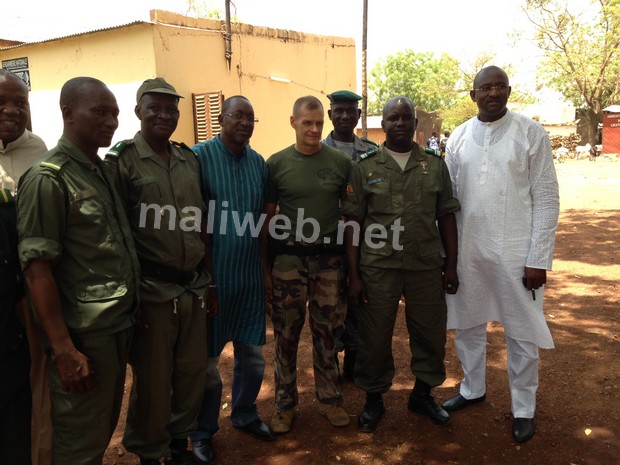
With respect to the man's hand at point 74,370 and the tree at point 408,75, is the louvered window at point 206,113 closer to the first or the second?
the man's hand at point 74,370

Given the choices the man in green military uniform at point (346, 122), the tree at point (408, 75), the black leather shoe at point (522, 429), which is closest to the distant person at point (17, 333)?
the man in green military uniform at point (346, 122)

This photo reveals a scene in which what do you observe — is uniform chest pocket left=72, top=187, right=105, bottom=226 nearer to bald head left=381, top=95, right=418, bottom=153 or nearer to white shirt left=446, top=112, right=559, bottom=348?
bald head left=381, top=95, right=418, bottom=153

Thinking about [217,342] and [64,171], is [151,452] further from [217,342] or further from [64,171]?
[64,171]

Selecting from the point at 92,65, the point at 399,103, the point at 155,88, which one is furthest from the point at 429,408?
the point at 92,65

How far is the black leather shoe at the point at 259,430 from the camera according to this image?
305 centimetres

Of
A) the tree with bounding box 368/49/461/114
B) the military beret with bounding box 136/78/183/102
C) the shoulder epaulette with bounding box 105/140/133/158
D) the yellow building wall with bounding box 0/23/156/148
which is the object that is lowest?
the shoulder epaulette with bounding box 105/140/133/158

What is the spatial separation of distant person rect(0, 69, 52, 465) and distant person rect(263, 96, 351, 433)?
130 centimetres

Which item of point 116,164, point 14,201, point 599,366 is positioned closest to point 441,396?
point 599,366

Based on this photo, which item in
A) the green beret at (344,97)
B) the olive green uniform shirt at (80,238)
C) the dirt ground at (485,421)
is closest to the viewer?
the olive green uniform shirt at (80,238)

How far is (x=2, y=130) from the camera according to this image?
2.25m

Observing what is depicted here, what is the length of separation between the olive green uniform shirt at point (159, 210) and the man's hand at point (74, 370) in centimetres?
44

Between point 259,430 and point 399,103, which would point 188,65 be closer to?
point 399,103

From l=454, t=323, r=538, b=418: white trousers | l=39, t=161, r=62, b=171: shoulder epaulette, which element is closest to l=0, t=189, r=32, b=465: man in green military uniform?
l=39, t=161, r=62, b=171: shoulder epaulette

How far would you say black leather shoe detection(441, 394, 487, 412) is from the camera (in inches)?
131
